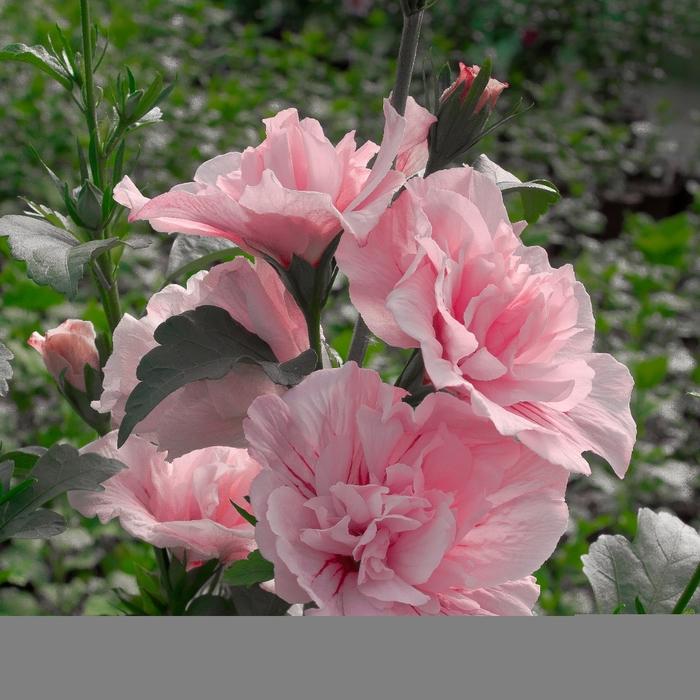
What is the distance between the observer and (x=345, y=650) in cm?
22

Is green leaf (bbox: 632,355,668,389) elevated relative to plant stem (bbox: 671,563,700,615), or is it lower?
lower

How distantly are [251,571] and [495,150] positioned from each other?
9.45 ft

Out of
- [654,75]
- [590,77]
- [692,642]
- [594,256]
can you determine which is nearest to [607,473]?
[594,256]

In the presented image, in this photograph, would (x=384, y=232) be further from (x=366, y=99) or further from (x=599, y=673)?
(x=366, y=99)

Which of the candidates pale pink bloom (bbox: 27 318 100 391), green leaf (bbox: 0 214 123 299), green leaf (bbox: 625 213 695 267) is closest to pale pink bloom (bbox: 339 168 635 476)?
green leaf (bbox: 0 214 123 299)

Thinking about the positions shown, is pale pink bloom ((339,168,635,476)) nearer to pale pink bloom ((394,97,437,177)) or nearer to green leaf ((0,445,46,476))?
pale pink bloom ((394,97,437,177))

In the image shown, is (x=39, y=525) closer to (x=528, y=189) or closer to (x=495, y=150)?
(x=528, y=189)

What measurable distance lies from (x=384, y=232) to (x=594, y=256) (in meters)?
2.26

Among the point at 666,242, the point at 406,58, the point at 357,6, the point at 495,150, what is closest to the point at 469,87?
the point at 406,58

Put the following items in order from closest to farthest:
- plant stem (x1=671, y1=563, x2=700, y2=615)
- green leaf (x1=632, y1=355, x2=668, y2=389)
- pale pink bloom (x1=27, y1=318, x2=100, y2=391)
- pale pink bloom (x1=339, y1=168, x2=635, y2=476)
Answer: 1. pale pink bloom (x1=339, y1=168, x2=635, y2=476)
2. plant stem (x1=671, y1=563, x2=700, y2=615)
3. pale pink bloom (x1=27, y1=318, x2=100, y2=391)
4. green leaf (x1=632, y1=355, x2=668, y2=389)

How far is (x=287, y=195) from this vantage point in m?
0.41

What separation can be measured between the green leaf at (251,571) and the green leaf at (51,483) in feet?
0.25

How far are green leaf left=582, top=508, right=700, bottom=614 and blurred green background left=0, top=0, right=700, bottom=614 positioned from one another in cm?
26

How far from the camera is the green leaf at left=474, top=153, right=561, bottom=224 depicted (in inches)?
20.5
